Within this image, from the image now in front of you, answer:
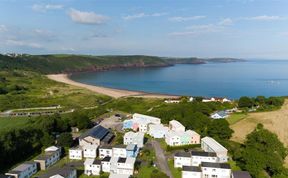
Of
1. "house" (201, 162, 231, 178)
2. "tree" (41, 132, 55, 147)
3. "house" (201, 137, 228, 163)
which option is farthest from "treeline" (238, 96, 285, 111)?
"tree" (41, 132, 55, 147)

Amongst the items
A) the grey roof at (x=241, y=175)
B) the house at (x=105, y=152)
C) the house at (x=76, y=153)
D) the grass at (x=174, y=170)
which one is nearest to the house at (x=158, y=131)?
the grass at (x=174, y=170)

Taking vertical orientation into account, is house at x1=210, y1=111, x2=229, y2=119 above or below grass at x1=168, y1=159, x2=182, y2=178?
above

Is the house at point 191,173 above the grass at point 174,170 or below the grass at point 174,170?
above

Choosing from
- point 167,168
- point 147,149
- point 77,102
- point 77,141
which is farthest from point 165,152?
point 77,102

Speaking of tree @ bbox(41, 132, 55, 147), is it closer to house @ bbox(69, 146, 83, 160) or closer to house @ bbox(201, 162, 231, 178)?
house @ bbox(69, 146, 83, 160)

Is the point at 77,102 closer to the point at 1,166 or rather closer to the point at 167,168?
the point at 1,166

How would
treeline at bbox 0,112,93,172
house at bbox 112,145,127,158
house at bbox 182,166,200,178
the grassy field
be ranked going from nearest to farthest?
house at bbox 182,166,200,178 < treeline at bbox 0,112,93,172 < house at bbox 112,145,127,158 < the grassy field

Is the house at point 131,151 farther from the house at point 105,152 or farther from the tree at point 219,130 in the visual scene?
the tree at point 219,130
